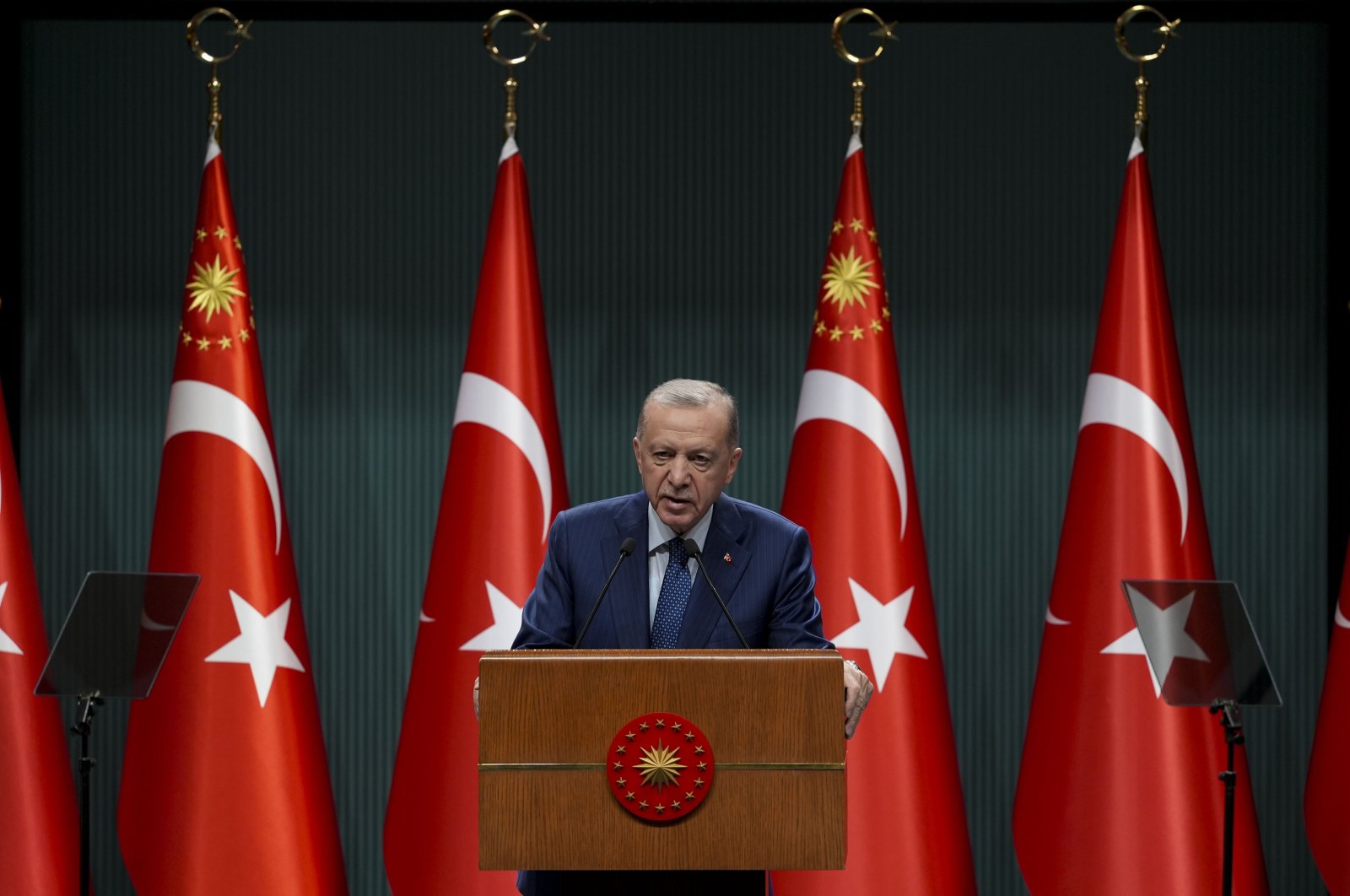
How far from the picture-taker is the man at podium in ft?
7.29

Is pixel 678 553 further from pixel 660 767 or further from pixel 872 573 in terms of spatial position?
pixel 872 573

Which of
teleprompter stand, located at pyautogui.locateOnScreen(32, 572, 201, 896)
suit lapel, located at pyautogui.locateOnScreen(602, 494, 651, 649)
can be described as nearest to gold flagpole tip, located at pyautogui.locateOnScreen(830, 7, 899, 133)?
suit lapel, located at pyautogui.locateOnScreen(602, 494, 651, 649)

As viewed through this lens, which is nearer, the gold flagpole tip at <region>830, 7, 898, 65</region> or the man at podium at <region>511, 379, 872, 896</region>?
the man at podium at <region>511, 379, 872, 896</region>

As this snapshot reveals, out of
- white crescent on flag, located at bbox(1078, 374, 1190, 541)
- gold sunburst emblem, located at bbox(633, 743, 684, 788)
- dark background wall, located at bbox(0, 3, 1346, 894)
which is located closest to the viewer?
gold sunburst emblem, located at bbox(633, 743, 684, 788)

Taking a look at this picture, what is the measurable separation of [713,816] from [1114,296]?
8.12ft

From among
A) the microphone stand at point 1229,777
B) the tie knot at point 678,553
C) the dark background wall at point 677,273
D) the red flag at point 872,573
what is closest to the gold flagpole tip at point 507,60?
the dark background wall at point 677,273

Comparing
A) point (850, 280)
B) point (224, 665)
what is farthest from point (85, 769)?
point (850, 280)

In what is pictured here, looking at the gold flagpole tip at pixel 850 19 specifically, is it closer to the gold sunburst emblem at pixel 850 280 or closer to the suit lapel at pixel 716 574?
the gold sunburst emblem at pixel 850 280

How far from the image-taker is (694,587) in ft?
7.38

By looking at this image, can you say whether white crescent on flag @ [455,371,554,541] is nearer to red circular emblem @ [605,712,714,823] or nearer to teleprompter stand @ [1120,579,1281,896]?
teleprompter stand @ [1120,579,1281,896]

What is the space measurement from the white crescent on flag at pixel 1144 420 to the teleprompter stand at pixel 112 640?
7.75 feet

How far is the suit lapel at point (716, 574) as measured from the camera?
2221 millimetres

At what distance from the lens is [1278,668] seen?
4273 mm

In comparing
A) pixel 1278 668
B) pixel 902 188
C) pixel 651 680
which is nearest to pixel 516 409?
pixel 902 188
